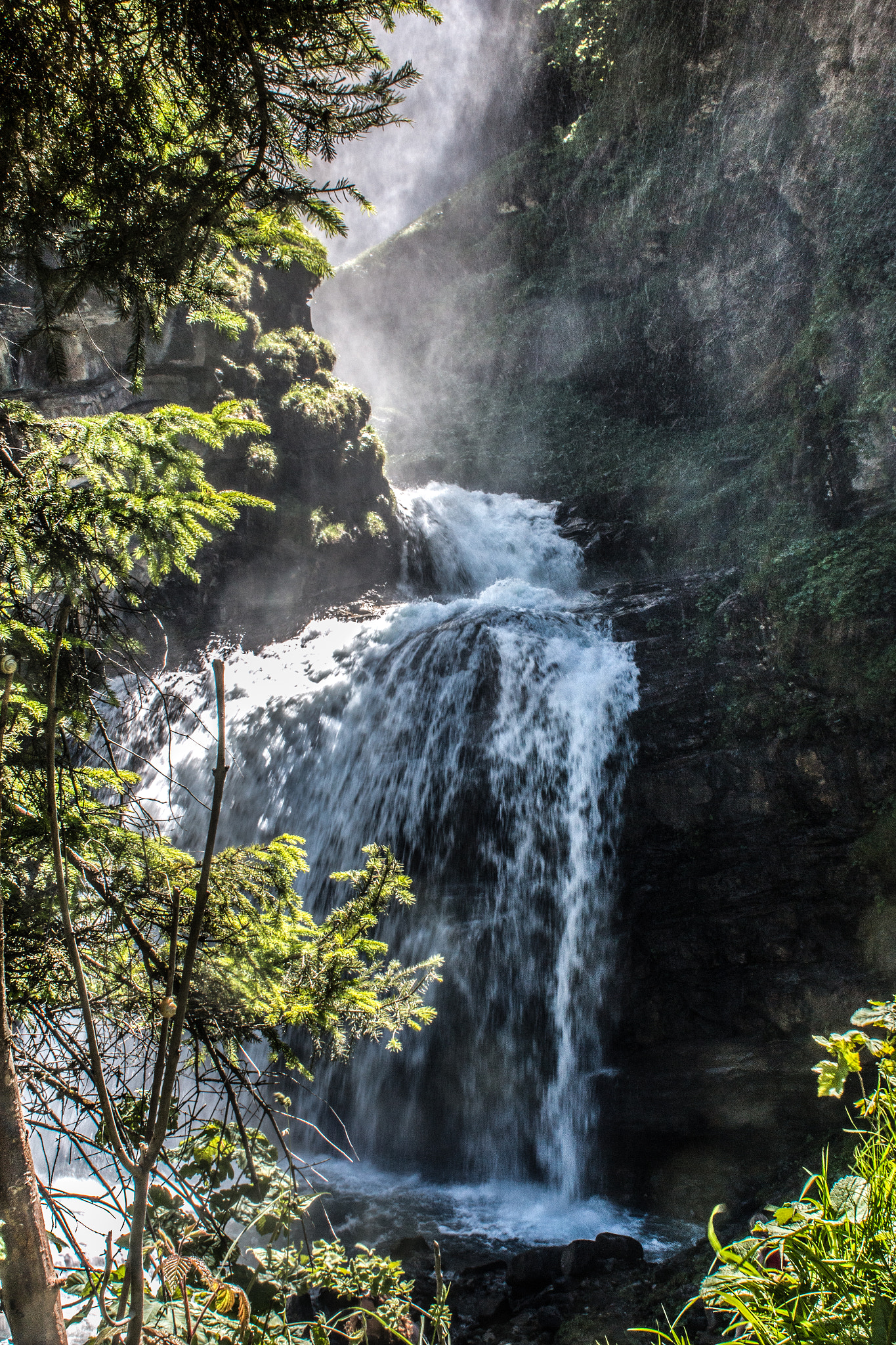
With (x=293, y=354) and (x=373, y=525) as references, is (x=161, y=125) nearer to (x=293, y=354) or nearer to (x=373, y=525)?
(x=373, y=525)

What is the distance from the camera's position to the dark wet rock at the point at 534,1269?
4992mm

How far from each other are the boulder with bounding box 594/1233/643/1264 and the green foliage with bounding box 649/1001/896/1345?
14.5 feet

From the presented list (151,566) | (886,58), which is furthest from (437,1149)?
(886,58)

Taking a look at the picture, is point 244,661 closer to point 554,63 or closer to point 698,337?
point 698,337

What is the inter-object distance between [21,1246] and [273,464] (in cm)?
1296

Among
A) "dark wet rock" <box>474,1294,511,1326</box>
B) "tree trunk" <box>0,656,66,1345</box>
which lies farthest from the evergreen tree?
"dark wet rock" <box>474,1294,511,1326</box>

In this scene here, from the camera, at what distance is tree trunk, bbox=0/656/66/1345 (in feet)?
5.07

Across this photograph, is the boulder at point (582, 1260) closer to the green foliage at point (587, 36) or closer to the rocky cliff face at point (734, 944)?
the rocky cliff face at point (734, 944)

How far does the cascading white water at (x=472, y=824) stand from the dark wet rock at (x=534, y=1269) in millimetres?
1792

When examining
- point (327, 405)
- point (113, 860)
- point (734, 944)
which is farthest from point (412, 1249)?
point (327, 405)

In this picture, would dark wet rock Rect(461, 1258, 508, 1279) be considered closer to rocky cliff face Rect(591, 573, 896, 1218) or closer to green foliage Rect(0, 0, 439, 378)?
rocky cliff face Rect(591, 573, 896, 1218)

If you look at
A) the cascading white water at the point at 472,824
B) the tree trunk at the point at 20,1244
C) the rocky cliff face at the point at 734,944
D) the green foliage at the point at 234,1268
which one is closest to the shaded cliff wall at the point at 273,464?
the cascading white water at the point at 472,824

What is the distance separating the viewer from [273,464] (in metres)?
13.3

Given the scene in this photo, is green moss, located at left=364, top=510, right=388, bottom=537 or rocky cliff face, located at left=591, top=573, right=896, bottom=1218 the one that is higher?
green moss, located at left=364, top=510, right=388, bottom=537
